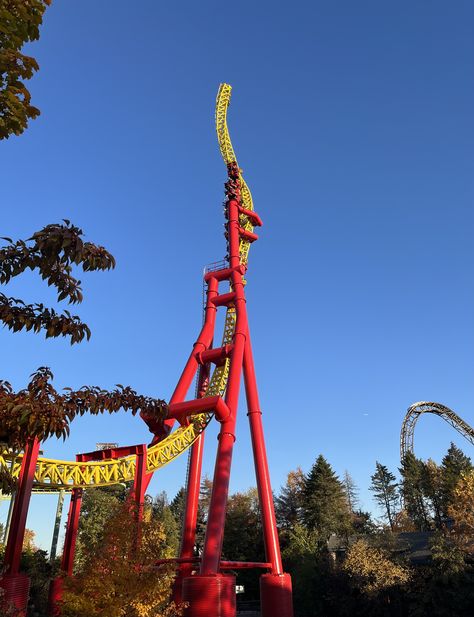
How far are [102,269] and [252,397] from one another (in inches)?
803

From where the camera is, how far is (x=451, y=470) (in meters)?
54.2

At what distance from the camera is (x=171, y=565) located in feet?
43.9

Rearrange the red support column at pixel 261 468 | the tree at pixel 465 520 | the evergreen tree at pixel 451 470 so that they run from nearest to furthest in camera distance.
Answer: the red support column at pixel 261 468
the tree at pixel 465 520
the evergreen tree at pixel 451 470

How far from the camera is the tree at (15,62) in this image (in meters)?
3.56

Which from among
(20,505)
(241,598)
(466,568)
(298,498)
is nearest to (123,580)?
(20,505)

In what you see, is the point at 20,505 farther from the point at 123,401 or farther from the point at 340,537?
the point at 340,537

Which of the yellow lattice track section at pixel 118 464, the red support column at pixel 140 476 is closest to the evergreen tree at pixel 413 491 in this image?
the yellow lattice track section at pixel 118 464

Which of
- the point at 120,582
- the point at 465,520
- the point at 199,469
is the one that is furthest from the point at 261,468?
the point at 465,520

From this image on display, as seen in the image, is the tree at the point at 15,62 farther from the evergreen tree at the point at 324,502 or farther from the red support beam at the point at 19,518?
the evergreen tree at the point at 324,502

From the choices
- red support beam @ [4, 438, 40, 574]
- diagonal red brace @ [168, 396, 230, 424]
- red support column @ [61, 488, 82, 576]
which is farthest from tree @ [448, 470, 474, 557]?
red support beam @ [4, 438, 40, 574]

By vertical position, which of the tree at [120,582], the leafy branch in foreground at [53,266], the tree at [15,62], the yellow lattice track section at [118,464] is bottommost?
the tree at [120,582]

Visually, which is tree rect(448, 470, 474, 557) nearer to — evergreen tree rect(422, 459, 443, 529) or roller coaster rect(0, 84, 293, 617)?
roller coaster rect(0, 84, 293, 617)

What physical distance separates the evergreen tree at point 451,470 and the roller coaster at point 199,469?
32.3 m

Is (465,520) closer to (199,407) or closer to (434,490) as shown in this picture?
(199,407)
